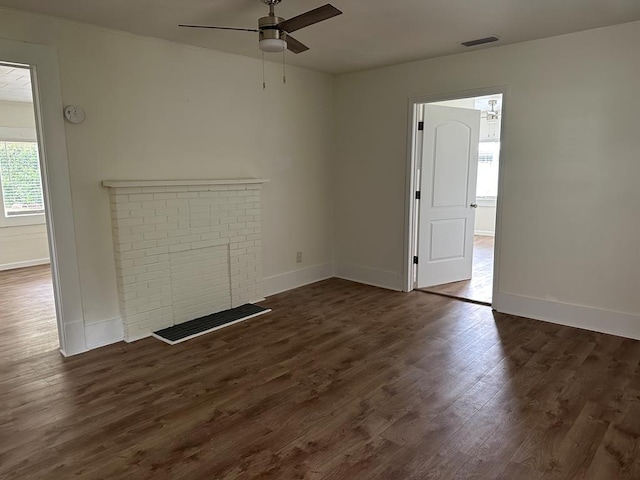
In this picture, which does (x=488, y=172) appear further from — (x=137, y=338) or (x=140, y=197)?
(x=137, y=338)

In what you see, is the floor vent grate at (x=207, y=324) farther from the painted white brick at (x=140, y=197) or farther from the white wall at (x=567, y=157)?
the white wall at (x=567, y=157)

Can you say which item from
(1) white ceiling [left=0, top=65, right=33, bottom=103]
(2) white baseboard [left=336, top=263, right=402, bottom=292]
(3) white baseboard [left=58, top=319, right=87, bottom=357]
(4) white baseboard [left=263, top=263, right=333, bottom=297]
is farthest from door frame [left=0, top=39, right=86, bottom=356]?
(2) white baseboard [left=336, top=263, right=402, bottom=292]

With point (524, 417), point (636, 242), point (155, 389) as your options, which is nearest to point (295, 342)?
point (155, 389)

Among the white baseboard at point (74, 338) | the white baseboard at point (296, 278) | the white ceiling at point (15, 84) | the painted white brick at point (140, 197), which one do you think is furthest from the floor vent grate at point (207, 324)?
the white ceiling at point (15, 84)

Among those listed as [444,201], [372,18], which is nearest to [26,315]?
[372,18]

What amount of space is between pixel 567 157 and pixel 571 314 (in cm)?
142

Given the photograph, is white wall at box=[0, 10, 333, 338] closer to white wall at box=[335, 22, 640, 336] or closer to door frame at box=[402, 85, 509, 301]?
door frame at box=[402, 85, 509, 301]

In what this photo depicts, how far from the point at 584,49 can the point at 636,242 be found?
1668mm

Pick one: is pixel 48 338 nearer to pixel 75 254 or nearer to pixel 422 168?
pixel 75 254

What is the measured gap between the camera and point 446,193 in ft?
16.5

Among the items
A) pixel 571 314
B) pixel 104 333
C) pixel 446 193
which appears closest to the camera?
pixel 104 333

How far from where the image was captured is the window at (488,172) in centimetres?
882

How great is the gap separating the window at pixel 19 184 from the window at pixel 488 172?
8141 mm

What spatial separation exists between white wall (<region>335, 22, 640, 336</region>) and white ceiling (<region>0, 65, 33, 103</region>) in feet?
13.8
